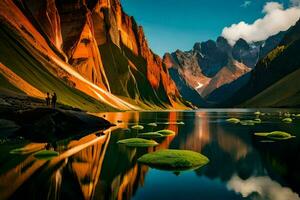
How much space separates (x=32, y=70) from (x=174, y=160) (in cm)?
12394

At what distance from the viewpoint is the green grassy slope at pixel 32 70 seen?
131 m

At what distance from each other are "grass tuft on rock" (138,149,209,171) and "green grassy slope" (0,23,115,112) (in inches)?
4320

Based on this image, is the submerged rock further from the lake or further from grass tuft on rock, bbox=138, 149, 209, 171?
grass tuft on rock, bbox=138, 149, 209, 171

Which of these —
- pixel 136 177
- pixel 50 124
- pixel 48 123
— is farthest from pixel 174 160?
pixel 48 123

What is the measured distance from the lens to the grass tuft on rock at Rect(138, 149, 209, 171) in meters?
29.1

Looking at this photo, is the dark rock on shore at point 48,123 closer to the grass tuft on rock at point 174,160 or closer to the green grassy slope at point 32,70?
the grass tuft on rock at point 174,160

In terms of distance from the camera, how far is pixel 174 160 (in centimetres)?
2970

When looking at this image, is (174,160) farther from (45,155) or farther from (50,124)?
(50,124)

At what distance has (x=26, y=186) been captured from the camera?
71.0ft

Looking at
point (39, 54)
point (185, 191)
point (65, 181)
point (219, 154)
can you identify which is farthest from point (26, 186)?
point (39, 54)

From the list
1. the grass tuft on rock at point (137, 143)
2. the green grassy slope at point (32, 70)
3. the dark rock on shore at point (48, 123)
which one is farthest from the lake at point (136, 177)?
the green grassy slope at point (32, 70)

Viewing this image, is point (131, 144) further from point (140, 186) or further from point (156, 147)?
point (140, 186)

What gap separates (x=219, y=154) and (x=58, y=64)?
15403cm

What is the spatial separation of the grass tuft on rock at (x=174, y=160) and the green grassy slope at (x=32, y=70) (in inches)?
4320
